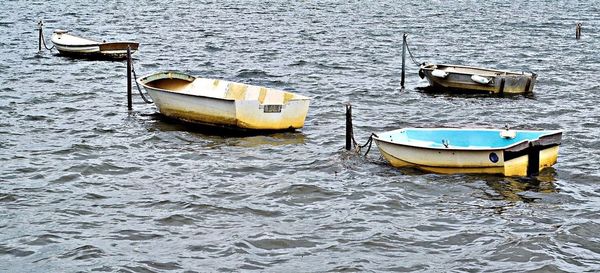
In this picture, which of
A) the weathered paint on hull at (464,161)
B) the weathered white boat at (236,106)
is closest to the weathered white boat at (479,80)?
the weathered white boat at (236,106)

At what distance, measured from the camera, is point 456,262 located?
15.2 m

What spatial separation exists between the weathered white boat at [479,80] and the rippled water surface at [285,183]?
0.52 meters

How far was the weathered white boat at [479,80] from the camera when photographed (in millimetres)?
31312

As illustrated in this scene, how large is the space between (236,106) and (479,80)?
433 inches

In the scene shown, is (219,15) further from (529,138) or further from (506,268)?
(506,268)

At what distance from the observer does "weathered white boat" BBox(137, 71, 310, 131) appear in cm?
2422

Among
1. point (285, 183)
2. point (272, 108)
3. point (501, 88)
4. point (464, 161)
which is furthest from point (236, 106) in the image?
point (501, 88)

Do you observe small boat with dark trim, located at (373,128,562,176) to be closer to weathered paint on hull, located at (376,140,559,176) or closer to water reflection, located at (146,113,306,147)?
weathered paint on hull, located at (376,140,559,176)

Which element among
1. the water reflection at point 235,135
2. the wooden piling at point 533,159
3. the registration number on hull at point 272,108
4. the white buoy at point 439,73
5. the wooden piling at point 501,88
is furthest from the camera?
the white buoy at point 439,73

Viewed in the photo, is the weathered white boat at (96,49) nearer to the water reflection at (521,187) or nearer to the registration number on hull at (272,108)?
the registration number on hull at (272,108)

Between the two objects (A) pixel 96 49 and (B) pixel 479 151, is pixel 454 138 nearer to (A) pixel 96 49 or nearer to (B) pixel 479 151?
(B) pixel 479 151

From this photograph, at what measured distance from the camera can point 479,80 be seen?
31344 millimetres

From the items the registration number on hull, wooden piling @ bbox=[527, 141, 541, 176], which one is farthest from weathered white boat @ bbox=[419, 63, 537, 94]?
wooden piling @ bbox=[527, 141, 541, 176]

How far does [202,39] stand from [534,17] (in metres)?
26.9
